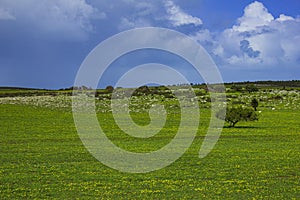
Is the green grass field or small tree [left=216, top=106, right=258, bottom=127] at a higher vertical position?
small tree [left=216, top=106, right=258, bottom=127]

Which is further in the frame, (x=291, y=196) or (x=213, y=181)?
(x=213, y=181)

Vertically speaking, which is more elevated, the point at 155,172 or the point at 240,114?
the point at 240,114

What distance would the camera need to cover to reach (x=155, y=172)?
24.8 m

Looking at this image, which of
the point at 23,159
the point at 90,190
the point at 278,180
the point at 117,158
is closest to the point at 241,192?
the point at 278,180

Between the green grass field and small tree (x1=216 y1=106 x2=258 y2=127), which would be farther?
small tree (x1=216 y1=106 x2=258 y2=127)

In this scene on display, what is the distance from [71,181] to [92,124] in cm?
3497

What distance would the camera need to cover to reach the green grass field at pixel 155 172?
19688 millimetres

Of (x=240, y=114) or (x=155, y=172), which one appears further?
(x=240, y=114)

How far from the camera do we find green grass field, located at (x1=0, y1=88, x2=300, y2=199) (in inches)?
775

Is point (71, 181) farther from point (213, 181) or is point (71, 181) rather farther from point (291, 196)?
point (291, 196)

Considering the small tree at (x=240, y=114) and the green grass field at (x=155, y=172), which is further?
the small tree at (x=240, y=114)

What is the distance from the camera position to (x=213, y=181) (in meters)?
22.1

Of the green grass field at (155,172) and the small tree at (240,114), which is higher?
the small tree at (240,114)

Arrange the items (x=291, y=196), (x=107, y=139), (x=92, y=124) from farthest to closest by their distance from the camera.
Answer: (x=92, y=124)
(x=107, y=139)
(x=291, y=196)
